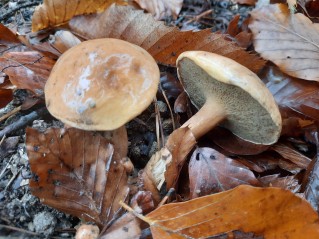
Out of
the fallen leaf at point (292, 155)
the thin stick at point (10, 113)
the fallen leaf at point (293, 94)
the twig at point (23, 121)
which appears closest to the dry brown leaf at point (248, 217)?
the fallen leaf at point (292, 155)

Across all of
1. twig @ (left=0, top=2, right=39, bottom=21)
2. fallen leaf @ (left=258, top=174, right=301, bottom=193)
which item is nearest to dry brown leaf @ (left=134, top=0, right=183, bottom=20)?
twig @ (left=0, top=2, right=39, bottom=21)

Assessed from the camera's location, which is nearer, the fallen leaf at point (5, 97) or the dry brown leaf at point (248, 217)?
the dry brown leaf at point (248, 217)

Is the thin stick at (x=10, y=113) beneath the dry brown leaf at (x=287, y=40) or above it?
beneath

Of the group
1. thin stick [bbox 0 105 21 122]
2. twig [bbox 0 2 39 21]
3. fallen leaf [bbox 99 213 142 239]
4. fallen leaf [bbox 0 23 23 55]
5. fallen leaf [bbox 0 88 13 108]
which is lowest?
fallen leaf [bbox 99 213 142 239]

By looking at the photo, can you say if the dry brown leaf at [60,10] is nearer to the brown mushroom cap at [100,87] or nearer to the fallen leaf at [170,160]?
the brown mushroom cap at [100,87]

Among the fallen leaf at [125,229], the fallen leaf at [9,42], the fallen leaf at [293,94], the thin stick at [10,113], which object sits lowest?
the fallen leaf at [125,229]

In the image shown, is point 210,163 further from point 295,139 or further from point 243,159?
point 295,139

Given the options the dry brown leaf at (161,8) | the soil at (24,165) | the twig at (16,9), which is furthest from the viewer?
the dry brown leaf at (161,8)

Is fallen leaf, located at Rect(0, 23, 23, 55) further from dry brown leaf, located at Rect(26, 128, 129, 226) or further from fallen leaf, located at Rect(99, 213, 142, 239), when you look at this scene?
fallen leaf, located at Rect(99, 213, 142, 239)
